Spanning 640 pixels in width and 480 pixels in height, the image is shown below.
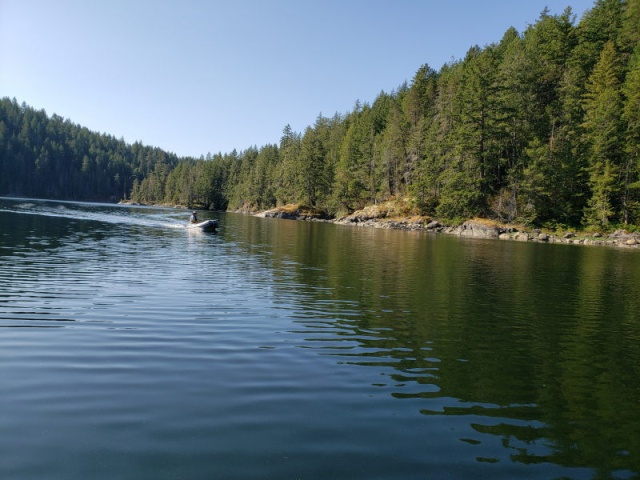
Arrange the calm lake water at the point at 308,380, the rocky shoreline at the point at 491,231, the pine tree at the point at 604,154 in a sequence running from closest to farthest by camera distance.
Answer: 1. the calm lake water at the point at 308,380
2. the rocky shoreline at the point at 491,231
3. the pine tree at the point at 604,154

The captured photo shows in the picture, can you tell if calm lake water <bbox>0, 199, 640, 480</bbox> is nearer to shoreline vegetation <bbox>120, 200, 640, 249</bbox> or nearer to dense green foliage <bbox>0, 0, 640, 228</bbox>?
shoreline vegetation <bbox>120, 200, 640, 249</bbox>

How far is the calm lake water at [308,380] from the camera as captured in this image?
19.0 ft

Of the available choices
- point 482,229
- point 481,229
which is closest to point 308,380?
point 482,229

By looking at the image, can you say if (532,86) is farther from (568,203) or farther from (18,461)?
(18,461)

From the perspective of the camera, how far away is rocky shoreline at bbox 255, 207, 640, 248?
53469mm

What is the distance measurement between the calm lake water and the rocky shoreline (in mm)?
40809

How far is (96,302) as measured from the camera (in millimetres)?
14477

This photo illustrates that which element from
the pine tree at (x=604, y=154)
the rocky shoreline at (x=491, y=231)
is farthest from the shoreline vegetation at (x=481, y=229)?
the pine tree at (x=604, y=154)

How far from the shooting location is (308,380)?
28.3 feet

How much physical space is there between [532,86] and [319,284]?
72.2 meters

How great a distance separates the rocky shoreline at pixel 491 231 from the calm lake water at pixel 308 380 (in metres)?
40.8

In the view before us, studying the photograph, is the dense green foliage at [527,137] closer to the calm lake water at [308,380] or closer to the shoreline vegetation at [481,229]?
the shoreline vegetation at [481,229]

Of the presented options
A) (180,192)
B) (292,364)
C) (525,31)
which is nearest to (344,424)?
(292,364)

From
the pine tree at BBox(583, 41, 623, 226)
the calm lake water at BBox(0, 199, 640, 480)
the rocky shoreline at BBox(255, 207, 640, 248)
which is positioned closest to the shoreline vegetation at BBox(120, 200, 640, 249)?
the rocky shoreline at BBox(255, 207, 640, 248)
